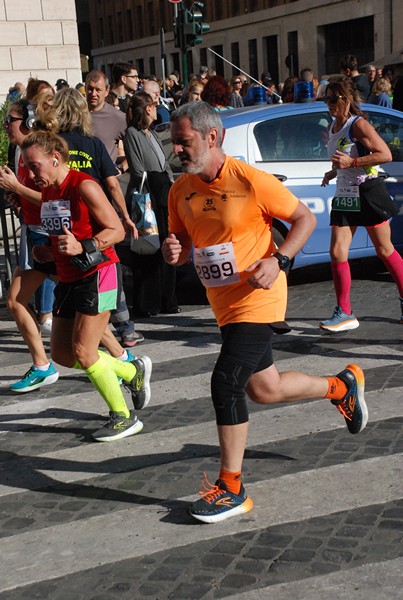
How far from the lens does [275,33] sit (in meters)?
58.8

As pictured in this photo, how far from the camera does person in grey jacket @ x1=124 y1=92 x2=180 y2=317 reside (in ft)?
27.3

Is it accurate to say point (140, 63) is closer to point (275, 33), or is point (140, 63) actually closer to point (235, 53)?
point (235, 53)

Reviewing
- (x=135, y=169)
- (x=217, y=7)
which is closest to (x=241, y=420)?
(x=135, y=169)

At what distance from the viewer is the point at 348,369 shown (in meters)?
5.14

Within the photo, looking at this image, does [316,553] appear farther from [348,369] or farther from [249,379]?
[348,369]

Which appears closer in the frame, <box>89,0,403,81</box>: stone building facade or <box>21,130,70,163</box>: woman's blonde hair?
<box>21,130,70,163</box>: woman's blonde hair

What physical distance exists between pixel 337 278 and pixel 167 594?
14.8 ft

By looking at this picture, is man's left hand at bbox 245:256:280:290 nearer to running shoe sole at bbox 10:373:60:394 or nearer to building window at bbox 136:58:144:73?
running shoe sole at bbox 10:373:60:394

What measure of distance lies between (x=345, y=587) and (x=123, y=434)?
2117mm

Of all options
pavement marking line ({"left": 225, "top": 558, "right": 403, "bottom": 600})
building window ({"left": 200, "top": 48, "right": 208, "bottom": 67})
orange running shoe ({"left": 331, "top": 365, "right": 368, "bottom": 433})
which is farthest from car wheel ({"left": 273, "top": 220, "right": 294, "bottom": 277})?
building window ({"left": 200, "top": 48, "right": 208, "bottom": 67})

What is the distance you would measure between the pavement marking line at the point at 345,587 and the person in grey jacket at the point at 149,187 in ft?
16.9

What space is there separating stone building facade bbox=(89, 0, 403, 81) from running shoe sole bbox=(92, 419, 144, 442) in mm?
32804

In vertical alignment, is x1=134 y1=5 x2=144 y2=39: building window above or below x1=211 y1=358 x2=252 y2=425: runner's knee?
above

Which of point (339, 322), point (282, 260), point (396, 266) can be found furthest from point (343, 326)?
point (282, 260)
